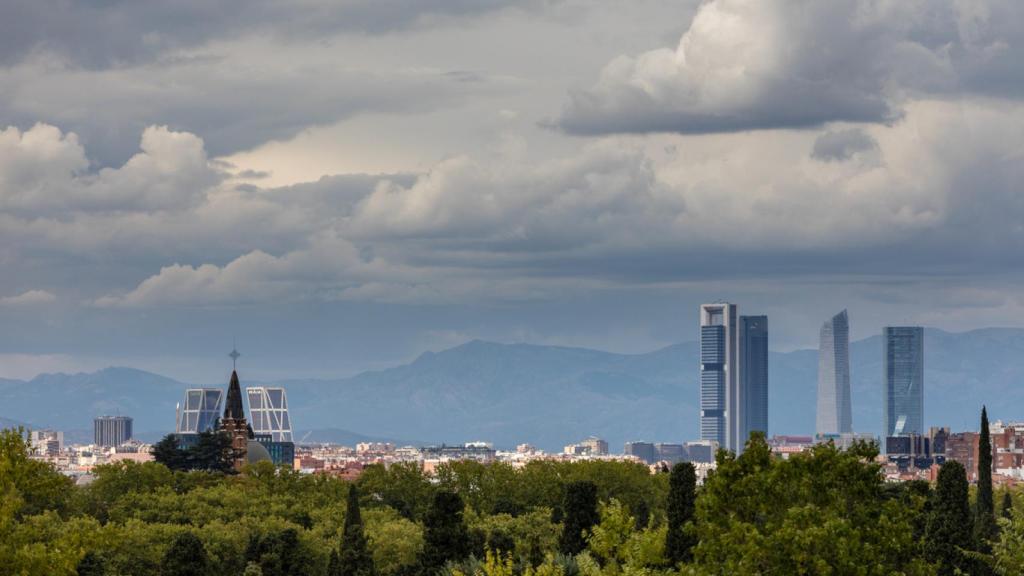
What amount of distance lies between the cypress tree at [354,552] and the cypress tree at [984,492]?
33.6 m

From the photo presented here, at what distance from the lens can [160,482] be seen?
158750 mm

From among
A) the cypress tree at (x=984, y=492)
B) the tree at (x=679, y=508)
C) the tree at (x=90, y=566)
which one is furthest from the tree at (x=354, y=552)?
the cypress tree at (x=984, y=492)

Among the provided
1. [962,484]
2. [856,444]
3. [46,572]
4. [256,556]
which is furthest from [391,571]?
[856,444]

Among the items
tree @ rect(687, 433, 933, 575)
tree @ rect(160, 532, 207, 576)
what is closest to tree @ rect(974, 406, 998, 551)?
tree @ rect(160, 532, 207, 576)

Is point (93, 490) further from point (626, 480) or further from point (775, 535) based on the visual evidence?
point (775, 535)

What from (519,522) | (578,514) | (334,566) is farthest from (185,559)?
(519,522)

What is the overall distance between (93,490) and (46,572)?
97630 mm

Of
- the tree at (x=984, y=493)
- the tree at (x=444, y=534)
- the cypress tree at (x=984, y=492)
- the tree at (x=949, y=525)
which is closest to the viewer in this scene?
the tree at (x=949, y=525)

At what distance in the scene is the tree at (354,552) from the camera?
94.6m

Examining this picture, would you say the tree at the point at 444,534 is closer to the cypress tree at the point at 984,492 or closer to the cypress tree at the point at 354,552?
the cypress tree at the point at 354,552

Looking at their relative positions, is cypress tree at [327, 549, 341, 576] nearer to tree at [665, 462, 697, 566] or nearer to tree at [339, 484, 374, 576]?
tree at [339, 484, 374, 576]

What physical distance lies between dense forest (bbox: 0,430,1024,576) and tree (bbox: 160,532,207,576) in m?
0.08

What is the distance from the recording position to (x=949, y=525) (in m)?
89.2

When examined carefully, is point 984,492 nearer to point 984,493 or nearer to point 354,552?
point 984,493
